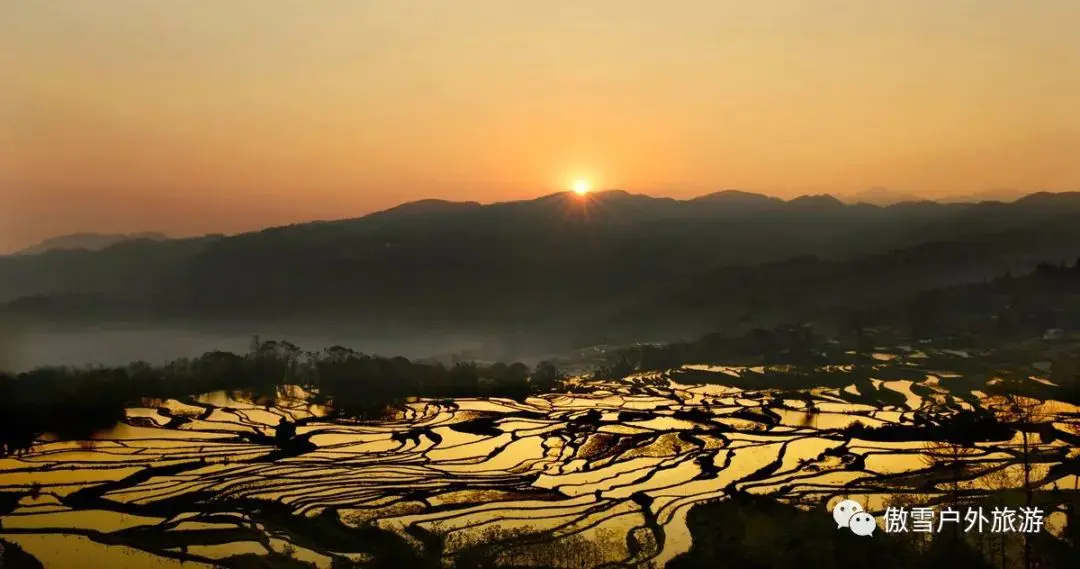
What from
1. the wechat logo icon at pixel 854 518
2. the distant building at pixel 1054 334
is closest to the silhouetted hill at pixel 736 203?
the distant building at pixel 1054 334

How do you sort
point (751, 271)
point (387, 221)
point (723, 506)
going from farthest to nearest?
point (387, 221) < point (751, 271) < point (723, 506)

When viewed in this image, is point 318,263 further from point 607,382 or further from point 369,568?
point 369,568

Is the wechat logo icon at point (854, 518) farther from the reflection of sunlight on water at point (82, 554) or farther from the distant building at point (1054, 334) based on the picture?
the distant building at point (1054, 334)

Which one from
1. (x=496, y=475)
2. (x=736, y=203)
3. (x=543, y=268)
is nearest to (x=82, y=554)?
(x=496, y=475)

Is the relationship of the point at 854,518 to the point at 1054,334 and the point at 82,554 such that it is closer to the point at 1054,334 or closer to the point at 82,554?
the point at 82,554

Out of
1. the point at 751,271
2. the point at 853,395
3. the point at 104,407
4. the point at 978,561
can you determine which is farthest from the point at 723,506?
the point at 751,271
